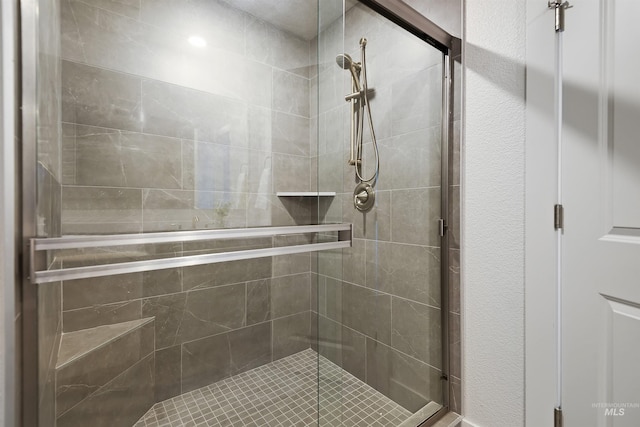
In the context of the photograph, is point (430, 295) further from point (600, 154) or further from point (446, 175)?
point (600, 154)

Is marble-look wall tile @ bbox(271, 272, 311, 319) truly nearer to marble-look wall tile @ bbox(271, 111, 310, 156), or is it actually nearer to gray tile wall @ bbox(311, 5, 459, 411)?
gray tile wall @ bbox(311, 5, 459, 411)

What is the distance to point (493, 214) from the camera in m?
1.07

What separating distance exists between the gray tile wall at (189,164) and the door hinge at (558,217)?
85 centimetres

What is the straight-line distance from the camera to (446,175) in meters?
1.22

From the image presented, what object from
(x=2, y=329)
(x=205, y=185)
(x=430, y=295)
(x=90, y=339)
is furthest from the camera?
(x=205, y=185)

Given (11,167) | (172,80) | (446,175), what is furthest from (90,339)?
(446,175)

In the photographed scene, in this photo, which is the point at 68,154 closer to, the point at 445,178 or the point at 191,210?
the point at 191,210

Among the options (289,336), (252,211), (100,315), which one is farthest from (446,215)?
(100,315)

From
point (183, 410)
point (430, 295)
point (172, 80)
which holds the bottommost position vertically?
point (183, 410)

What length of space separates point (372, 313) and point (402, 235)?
38 cm

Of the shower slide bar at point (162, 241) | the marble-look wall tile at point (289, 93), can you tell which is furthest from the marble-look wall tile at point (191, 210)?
the marble-look wall tile at point (289, 93)

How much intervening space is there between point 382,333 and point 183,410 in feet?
3.27

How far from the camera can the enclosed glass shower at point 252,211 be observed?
1021mm

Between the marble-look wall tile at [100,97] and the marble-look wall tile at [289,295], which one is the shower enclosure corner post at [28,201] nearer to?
the marble-look wall tile at [100,97]
